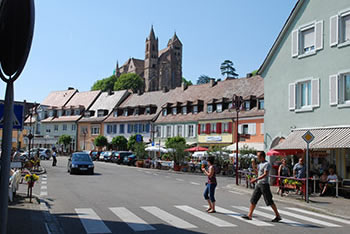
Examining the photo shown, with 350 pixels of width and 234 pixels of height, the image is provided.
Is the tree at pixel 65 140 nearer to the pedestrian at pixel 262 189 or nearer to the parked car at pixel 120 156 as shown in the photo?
the parked car at pixel 120 156

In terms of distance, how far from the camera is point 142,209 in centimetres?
1246

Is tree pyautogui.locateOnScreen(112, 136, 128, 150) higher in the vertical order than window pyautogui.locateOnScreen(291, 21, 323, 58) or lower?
lower

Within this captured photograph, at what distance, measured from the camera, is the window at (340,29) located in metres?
18.9

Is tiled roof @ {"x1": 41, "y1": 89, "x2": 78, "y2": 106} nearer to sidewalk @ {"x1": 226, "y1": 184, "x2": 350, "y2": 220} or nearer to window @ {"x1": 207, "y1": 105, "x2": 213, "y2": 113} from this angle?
window @ {"x1": 207, "y1": 105, "x2": 213, "y2": 113}

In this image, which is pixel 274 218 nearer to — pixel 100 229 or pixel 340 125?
pixel 100 229

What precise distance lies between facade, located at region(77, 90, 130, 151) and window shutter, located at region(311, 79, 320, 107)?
54265 mm

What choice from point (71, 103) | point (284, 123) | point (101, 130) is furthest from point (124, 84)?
point (284, 123)

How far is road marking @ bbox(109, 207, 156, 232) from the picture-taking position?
30.9 ft

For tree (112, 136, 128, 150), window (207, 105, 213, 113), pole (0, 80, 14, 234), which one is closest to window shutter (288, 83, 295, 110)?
pole (0, 80, 14, 234)

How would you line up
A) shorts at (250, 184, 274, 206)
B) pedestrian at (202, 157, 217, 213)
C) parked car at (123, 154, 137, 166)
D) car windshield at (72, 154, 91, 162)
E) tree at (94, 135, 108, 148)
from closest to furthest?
shorts at (250, 184, 274, 206), pedestrian at (202, 157, 217, 213), car windshield at (72, 154, 91, 162), parked car at (123, 154, 137, 166), tree at (94, 135, 108, 148)

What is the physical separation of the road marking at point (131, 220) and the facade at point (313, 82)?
966 centimetres

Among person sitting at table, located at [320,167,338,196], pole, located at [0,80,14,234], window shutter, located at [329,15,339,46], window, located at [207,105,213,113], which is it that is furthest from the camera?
window, located at [207,105,213,113]

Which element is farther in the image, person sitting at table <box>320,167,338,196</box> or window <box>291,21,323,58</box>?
window <box>291,21,323,58</box>

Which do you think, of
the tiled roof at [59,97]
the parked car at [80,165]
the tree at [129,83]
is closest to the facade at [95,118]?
the tiled roof at [59,97]
